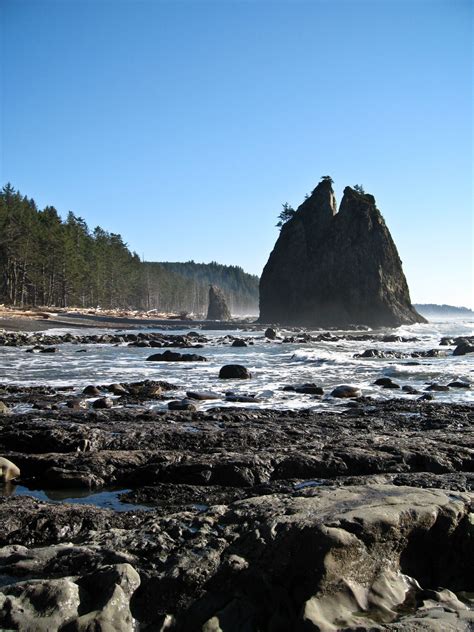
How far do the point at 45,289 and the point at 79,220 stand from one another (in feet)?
81.0

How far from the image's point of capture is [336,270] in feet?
251

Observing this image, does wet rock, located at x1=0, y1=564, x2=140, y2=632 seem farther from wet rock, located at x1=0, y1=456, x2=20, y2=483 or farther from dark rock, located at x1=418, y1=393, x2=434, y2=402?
dark rock, located at x1=418, y1=393, x2=434, y2=402

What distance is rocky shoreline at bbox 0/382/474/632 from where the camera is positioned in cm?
340

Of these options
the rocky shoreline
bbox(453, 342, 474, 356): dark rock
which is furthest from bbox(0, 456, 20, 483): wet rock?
bbox(453, 342, 474, 356): dark rock

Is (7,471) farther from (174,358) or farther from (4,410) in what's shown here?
(174,358)

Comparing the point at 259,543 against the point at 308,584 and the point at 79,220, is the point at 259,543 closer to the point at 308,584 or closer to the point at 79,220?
the point at 308,584

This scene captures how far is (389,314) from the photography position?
73625 mm

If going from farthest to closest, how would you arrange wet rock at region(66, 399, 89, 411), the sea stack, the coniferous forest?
1. the sea stack
2. the coniferous forest
3. wet rock at region(66, 399, 89, 411)

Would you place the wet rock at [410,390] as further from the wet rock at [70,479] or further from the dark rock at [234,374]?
the wet rock at [70,479]

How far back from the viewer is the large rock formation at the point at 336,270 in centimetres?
7444

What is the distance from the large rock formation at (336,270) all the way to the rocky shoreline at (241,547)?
67461mm

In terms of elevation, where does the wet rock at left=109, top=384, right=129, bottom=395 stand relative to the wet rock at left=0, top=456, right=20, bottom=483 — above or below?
below

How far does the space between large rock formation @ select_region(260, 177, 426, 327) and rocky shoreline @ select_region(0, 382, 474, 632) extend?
67461 mm

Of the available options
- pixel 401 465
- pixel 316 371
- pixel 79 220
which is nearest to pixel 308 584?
pixel 401 465
